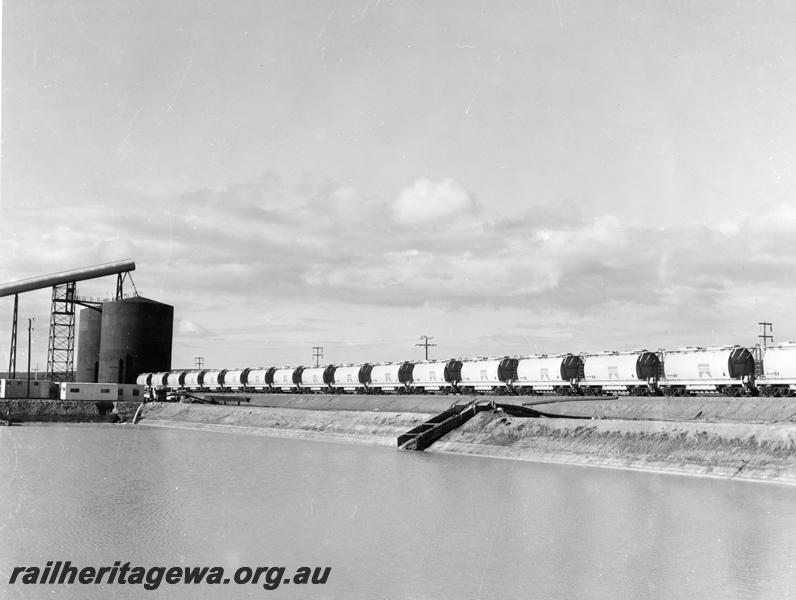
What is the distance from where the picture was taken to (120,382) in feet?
332

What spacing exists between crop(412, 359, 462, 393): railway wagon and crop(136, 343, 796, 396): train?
82mm

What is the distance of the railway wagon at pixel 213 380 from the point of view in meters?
93.8

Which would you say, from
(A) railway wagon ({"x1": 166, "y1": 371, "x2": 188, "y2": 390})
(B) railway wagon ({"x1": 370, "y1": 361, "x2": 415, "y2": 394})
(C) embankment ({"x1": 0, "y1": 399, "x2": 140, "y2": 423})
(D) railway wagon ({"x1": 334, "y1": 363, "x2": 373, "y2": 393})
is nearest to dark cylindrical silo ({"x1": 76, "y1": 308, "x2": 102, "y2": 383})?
(A) railway wagon ({"x1": 166, "y1": 371, "x2": 188, "y2": 390})

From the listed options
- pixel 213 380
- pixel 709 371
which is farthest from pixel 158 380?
pixel 709 371

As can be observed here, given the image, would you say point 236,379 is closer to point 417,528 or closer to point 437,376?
point 437,376

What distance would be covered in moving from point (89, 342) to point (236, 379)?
29163mm

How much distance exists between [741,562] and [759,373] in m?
28.6

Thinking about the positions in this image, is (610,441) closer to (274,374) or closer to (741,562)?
(741,562)

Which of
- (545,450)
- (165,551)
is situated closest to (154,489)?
(165,551)

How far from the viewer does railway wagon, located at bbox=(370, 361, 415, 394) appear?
69000 millimetres

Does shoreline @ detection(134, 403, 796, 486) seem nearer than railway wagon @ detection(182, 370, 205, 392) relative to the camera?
Yes

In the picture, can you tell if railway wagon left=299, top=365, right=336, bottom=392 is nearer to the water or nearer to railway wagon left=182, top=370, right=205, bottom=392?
railway wagon left=182, top=370, right=205, bottom=392

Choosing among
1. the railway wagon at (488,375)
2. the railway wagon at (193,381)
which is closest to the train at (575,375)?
the railway wagon at (488,375)

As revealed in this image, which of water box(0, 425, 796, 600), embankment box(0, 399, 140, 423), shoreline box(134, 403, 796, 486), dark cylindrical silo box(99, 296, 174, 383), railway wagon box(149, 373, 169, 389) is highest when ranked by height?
dark cylindrical silo box(99, 296, 174, 383)
